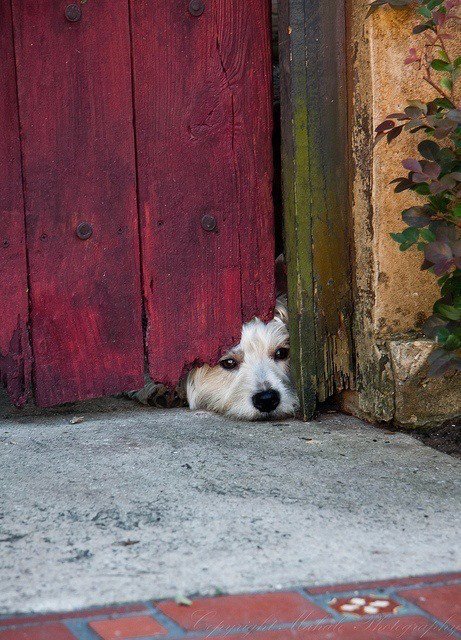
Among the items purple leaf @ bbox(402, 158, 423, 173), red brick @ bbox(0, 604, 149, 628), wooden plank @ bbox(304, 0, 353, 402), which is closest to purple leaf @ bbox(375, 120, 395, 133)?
purple leaf @ bbox(402, 158, 423, 173)

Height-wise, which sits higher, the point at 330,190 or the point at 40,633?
the point at 330,190

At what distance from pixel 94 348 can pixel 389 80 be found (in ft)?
4.85

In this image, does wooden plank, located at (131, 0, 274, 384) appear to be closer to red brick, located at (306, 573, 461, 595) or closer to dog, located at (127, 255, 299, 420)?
dog, located at (127, 255, 299, 420)

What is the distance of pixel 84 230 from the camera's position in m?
3.58

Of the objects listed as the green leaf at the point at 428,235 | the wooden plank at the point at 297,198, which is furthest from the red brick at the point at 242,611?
the wooden plank at the point at 297,198

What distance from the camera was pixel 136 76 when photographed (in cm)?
351

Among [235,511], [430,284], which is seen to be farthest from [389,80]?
[235,511]

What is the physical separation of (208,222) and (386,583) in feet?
6.25

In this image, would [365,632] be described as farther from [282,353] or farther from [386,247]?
[282,353]

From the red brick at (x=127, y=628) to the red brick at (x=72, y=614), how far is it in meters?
0.04

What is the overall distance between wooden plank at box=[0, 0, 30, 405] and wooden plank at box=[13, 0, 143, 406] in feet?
0.11

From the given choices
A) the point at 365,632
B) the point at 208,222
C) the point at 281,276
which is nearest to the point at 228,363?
the point at 281,276

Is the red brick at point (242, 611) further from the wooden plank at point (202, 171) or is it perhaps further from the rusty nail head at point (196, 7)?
the rusty nail head at point (196, 7)

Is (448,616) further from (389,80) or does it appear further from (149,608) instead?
(389,80)
